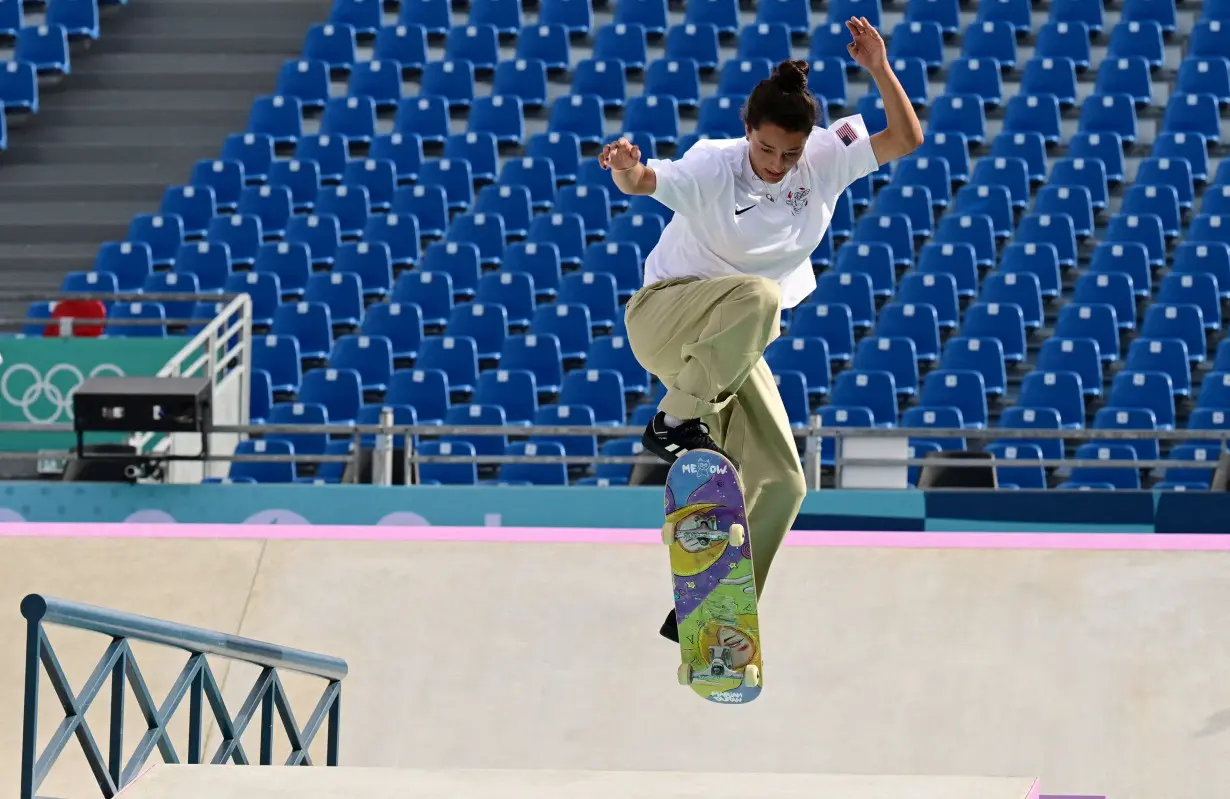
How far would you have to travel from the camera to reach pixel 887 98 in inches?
175

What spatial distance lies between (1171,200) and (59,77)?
9.46 metres

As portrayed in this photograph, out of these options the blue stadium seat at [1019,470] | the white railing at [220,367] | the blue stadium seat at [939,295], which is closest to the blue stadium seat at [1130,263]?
the blue stadium seat at [939,295]

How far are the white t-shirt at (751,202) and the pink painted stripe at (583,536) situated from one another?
2.47 m

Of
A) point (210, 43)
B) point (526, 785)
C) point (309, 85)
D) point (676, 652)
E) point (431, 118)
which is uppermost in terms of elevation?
point (210, 43)

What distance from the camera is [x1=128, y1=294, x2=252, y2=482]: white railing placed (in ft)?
32.3

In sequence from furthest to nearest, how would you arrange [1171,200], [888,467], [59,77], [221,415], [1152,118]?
[59,77], [1152,118], [1171,200], [221,415], [888,467]

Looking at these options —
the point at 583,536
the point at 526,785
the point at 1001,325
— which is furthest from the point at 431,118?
the point at 526,785

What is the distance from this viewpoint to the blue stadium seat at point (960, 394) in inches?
412

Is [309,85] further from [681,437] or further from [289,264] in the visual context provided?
[681,437]

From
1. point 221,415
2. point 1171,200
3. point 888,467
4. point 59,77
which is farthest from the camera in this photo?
point 59,77

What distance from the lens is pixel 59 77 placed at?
47.6 ft

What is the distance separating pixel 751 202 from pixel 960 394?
636cm

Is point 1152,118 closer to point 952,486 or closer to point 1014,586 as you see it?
point 952,486

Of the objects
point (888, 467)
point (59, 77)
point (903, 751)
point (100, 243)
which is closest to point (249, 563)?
point (903, 751)
